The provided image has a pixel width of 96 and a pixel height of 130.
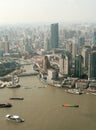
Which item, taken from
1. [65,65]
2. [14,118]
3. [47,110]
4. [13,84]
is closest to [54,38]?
[65,65]

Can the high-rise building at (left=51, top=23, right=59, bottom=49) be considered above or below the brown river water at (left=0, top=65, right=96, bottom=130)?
above

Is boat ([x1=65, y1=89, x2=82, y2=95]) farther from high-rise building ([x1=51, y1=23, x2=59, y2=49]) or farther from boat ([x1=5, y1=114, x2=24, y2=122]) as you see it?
high-rise building ([x1=51, y1=23, x2=59, y2=49])

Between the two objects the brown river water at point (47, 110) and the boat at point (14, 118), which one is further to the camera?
the boat at point (14, 118)

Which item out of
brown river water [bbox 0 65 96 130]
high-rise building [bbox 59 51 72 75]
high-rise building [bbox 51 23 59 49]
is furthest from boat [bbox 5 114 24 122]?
high-rise building [bbox 51 23 59 49]

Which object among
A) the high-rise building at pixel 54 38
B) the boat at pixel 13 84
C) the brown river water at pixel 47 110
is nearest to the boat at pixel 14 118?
the brown river water at pixel 47 110

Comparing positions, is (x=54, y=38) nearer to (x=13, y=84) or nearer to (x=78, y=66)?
(x=78, y=66)

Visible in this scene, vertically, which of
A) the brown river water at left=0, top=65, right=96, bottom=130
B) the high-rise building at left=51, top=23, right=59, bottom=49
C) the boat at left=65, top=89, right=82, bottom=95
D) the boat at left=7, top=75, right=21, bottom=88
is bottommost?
the brown river water at left=0, top=65, right=96, bottom=130

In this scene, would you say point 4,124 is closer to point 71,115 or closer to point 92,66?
point 71,115

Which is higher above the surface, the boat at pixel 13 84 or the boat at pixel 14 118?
the boat at pixel 13 84

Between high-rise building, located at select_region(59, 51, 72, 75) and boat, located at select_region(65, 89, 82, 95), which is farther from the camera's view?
high-rise building, located at select_region(59, 51, 72, 75)

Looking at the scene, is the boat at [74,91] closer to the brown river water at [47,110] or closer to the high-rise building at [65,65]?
the brown river water at [47,110]
